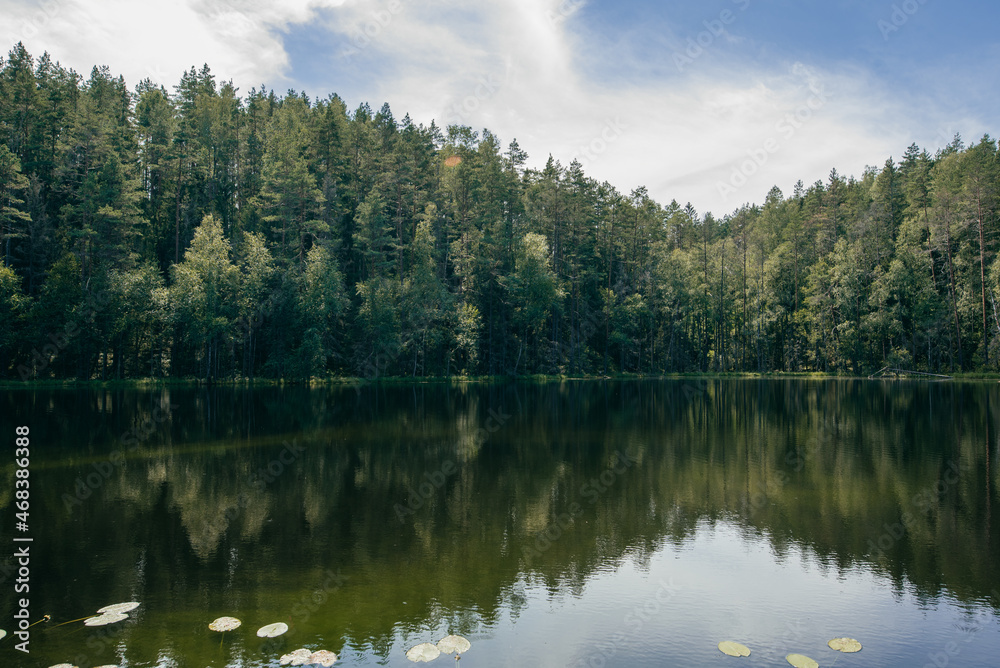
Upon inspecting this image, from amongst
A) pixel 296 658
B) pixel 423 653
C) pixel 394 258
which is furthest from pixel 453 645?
pixel 394 258

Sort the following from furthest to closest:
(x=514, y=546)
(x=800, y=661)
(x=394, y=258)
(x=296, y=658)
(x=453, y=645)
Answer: (x=394, y=258)
(x=514, y=546)
(x=453, y=645)
(x=800, y=661)
(x=296, y=658)

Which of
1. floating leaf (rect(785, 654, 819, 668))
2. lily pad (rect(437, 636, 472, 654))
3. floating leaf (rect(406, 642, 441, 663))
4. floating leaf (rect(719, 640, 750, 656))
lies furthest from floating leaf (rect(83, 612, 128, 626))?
floating leaf (rect(785, 654, 819, 668))

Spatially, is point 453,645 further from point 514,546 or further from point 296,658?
point 514,546

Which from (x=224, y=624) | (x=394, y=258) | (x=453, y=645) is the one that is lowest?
(x=453, y=645)

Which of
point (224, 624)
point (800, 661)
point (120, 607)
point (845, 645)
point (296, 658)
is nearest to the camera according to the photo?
point (296, 658)

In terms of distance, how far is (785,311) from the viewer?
81.2 meters

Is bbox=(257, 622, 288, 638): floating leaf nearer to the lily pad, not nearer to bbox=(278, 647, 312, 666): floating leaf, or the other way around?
bbox=(278, 647, 312, 666): floating leaf

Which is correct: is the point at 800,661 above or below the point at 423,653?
below

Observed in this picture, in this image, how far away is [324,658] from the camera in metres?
7.13

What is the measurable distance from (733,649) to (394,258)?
62912 mm

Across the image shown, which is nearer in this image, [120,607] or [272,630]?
[272,630]

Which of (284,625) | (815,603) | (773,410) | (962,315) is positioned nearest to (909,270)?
(962,315)

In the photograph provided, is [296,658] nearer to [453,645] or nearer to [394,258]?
[453,645]

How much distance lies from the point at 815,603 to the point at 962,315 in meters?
73.3
